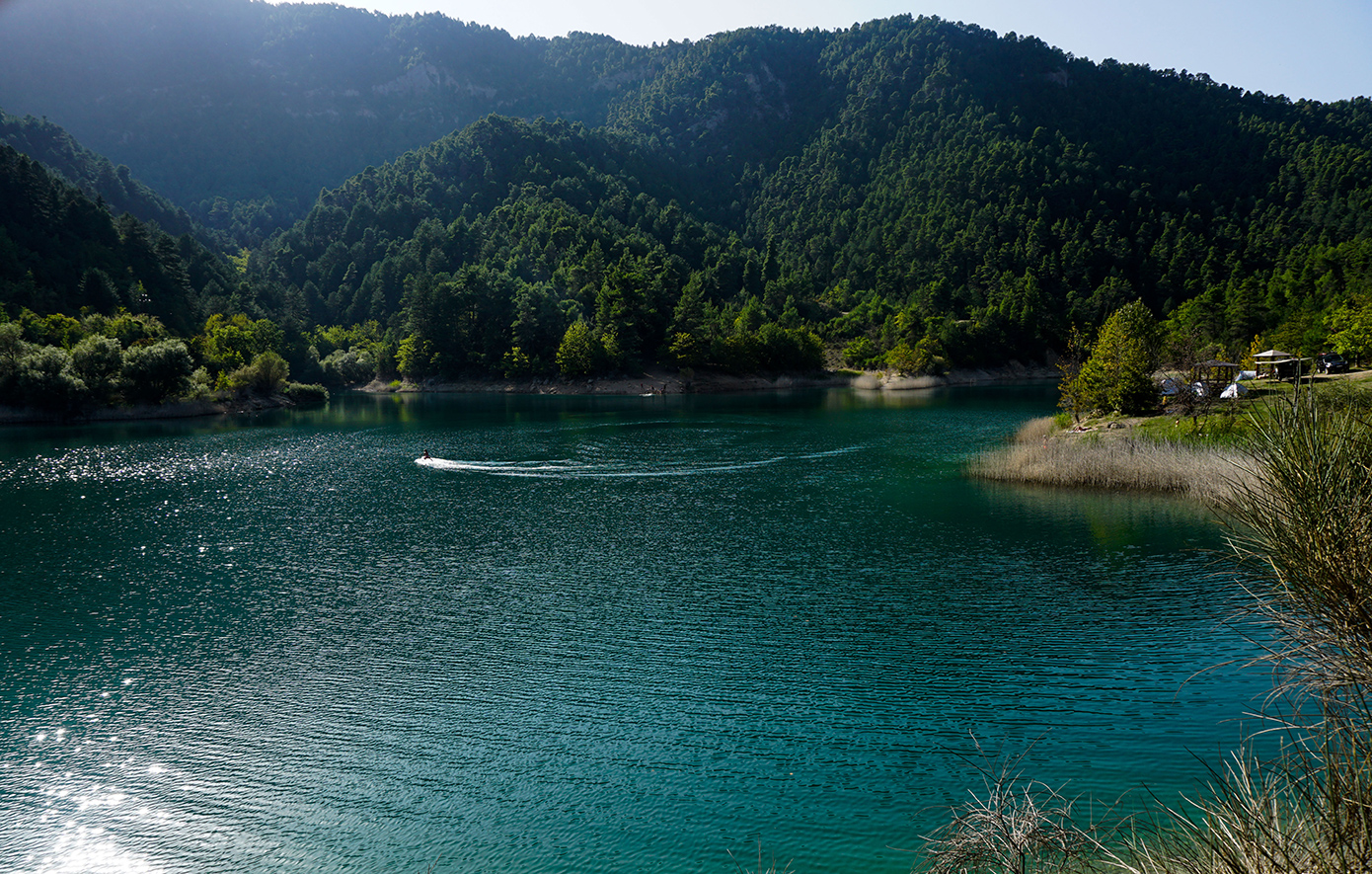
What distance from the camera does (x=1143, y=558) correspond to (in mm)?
31078

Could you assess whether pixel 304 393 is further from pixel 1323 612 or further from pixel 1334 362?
pixel 1323 612

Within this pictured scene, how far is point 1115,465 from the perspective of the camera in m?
43.1

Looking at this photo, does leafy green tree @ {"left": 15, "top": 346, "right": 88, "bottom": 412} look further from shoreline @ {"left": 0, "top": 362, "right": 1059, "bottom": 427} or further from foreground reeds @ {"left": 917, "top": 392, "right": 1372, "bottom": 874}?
foreground reeds @ {"left": 917, "top": 392, "right": 1372, "bottom": 874}

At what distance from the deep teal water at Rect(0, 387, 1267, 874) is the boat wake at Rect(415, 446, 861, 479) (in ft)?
25.5

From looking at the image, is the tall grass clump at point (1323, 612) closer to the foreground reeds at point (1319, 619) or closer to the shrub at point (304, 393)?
the foreground reeds at point (1319, 619)

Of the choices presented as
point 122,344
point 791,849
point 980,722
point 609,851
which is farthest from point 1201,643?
point 122,344

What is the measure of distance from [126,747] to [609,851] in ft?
38.6

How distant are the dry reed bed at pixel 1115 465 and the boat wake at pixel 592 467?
14.6 m

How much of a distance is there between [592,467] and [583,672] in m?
36.4

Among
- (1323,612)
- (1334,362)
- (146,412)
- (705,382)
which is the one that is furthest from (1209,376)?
(146,412)

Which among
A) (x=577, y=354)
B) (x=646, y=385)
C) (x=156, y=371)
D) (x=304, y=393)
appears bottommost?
(x=304, y=393)

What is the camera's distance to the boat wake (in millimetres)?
54938

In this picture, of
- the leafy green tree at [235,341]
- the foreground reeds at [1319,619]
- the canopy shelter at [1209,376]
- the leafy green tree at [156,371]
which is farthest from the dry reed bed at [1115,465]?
the leafy green tree at [235,341]

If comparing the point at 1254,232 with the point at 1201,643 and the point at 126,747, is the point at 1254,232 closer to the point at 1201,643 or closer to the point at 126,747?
the point at 1201,643
